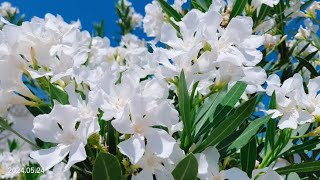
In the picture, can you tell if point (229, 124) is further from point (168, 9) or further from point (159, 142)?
point (168, 9)

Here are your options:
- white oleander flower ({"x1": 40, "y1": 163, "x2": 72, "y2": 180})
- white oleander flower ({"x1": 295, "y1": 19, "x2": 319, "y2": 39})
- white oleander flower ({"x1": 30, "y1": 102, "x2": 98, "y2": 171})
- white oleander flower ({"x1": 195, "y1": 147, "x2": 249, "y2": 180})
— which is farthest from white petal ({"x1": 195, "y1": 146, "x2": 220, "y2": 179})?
white oleander flower ({"x1": 295, "y1": 19, "x2": 319, "y2": 39})

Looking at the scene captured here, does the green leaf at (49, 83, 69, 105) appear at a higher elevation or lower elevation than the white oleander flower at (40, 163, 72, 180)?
higher

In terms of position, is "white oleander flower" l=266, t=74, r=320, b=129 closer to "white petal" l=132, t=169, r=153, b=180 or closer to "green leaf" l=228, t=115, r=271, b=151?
"green leaf" l=228, t=115, r=271, b=151

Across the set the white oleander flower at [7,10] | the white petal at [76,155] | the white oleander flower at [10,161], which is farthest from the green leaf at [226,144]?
the white oleander flower at [7,10]

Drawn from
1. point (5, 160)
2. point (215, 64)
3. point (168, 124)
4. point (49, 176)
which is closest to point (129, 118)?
point (168, 124)

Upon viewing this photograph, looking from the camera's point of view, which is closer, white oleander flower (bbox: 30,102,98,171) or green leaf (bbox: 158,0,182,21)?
white oleander flower (bbox: 30,102,98,171)

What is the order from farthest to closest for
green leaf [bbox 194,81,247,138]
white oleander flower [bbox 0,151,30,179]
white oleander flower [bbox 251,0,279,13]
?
white oleander flower [bbox 0,151,30,179] → white oleander flower [bbox 251,0,279,13] → green leaf [bbox 194,81,247,138]

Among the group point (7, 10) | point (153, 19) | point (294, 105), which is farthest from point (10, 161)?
point (294, 105)

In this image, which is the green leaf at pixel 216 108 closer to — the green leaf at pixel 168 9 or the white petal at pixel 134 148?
the white petal at pixel 134 148
